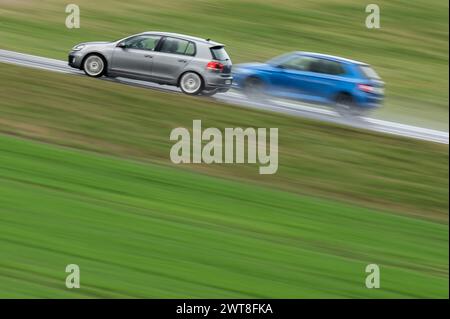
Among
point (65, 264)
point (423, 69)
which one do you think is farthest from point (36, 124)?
point (423, 69)

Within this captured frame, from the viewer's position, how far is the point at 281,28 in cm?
3347

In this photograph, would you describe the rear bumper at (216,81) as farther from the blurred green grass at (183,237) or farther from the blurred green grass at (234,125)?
the blurred green grass at (183,237)

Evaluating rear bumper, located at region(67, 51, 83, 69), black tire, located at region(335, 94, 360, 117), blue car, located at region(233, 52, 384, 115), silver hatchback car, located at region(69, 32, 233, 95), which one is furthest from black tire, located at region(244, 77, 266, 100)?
rear bumper, located at region(67, 51, 83, 69)

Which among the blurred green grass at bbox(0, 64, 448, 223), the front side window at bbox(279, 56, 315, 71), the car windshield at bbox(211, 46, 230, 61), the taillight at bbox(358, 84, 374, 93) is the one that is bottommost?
the blurred green grass at bbox(0, 64, 448, 223)

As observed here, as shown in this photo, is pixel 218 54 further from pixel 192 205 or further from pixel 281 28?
pixel 281 28

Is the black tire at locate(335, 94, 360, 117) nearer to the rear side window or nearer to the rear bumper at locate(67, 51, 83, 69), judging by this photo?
the rear side window

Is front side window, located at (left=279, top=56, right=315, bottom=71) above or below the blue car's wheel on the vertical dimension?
above

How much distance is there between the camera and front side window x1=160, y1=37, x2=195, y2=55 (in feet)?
75.8

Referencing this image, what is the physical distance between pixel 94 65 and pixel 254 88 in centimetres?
412

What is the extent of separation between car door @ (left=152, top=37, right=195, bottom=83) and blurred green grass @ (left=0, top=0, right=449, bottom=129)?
23.3 ft

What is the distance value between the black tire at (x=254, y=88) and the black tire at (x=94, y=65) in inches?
145

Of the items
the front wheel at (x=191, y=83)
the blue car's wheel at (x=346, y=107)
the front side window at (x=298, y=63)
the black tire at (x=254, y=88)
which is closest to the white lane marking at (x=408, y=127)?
the blue car's wheel at (x=346, y=107)

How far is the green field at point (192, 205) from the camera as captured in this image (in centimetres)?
1376

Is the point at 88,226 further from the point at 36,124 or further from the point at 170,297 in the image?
the point at 36,124
